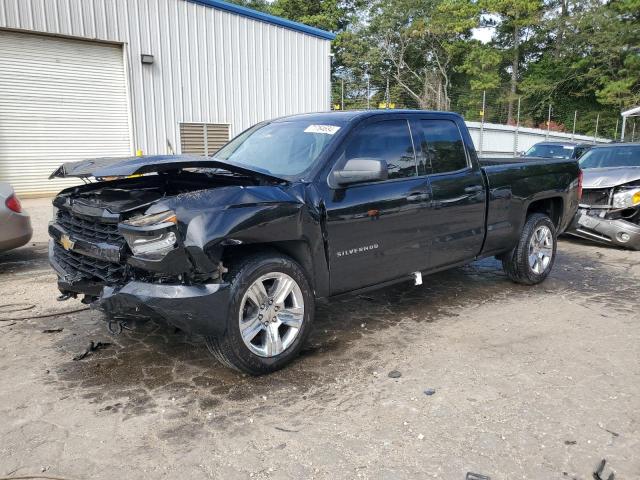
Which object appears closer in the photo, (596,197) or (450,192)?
(450,192)

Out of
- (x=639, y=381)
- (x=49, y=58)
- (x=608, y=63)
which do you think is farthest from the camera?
(x=608, y=63)

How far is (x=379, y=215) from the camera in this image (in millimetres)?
4004

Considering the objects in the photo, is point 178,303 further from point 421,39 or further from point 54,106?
point 421,39

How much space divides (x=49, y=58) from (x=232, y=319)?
12034mm

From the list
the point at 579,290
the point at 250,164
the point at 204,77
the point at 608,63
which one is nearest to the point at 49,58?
the point at 204,77

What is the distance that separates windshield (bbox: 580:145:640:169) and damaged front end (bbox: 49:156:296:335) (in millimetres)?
8240

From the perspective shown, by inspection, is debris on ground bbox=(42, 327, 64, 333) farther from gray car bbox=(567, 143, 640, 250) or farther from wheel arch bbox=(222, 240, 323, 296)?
gray car bbox=(567, 143, 640, 250)

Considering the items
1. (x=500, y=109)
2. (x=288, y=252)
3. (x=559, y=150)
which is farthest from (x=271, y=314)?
(x=500, y=109)

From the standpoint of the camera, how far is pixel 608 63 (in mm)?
38000

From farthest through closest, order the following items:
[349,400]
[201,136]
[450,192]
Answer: [201,136], [450,192], [349,400]

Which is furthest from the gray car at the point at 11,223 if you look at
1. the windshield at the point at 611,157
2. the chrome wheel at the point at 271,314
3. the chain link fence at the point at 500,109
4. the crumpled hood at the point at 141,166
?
the chain link fence at the point at 500,109

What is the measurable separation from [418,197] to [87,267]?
8.53 feet

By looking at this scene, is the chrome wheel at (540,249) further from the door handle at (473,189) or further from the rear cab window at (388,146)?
the rear cab window at (388,146)

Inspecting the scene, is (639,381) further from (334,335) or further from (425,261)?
(334,335)
